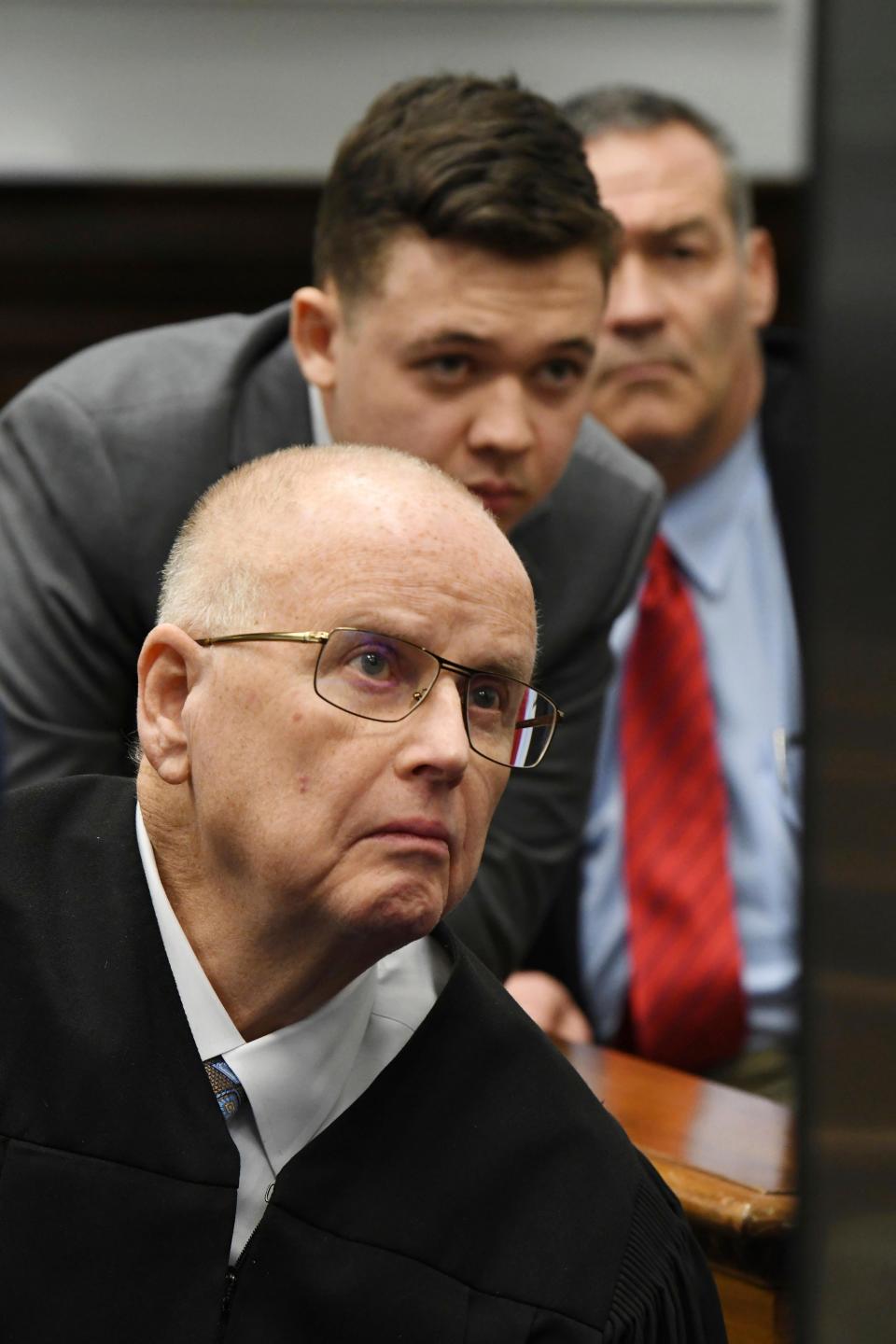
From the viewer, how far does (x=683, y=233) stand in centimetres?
195

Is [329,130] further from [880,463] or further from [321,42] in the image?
[880,463]

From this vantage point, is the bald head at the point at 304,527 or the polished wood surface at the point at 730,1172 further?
the polished wood surface at the point at 730,1172

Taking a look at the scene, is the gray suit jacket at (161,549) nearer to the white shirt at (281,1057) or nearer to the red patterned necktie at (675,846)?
the red patterned necktie at (675,846)

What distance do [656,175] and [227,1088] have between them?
4.17ft

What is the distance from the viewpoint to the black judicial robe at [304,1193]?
2.82 feet

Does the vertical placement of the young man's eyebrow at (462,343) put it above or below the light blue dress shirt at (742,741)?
above

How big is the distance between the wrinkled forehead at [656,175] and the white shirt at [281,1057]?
3.80ft

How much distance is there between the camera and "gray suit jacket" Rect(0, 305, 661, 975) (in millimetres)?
1449

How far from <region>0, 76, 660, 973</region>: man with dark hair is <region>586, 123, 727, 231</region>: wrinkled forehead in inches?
12.8

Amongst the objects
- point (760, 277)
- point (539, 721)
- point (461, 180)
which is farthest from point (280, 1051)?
point (760, 277)

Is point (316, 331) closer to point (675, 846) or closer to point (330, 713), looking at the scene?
point (330, 713)

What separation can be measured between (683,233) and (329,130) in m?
0.65

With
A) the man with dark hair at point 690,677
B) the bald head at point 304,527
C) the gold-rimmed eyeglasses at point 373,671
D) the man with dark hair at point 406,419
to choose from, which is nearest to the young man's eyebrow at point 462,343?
the man with dark hair at point 406,419

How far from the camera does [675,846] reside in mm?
1899
